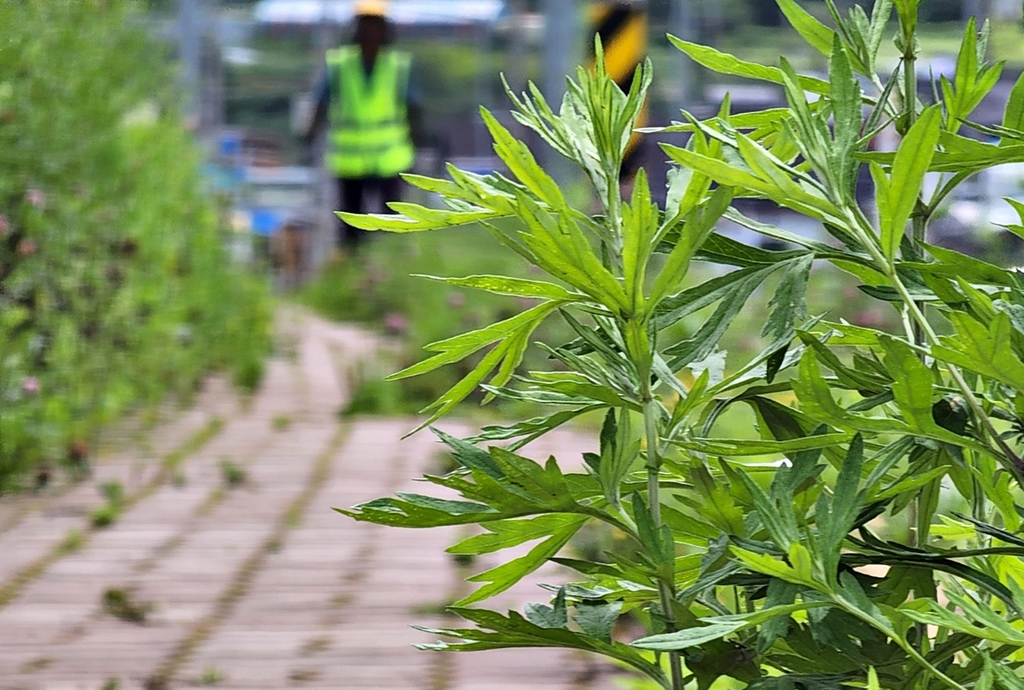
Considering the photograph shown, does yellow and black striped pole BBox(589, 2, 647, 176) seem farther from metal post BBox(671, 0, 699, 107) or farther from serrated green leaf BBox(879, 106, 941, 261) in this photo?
serrated green leaf BBox(879, 106, 941, 261)

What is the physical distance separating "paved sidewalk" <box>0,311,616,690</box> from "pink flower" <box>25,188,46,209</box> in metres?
0.87

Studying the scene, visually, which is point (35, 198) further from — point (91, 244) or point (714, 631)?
point (714, 631)

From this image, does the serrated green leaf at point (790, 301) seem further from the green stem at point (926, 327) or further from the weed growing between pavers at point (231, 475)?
the weed growing between pavers at point (231, 475)

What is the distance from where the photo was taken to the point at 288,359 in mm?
7180

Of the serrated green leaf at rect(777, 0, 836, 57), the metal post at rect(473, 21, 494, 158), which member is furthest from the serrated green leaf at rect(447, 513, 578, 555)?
the metal post at rect(473, 21, 494, 158)

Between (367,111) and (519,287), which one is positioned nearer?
(519,287)

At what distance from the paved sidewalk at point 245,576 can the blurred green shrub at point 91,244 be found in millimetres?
265

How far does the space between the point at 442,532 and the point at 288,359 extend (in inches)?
125

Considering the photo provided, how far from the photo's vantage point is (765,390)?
0.99 metres

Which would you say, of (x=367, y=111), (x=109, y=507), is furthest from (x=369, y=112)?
(x=109, y=507)

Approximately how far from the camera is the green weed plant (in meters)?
0.84

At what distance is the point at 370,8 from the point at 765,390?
35.0 ft

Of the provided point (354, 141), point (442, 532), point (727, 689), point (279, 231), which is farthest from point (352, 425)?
point (279, 231)

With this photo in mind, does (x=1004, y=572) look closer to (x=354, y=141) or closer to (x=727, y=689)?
(x=727, y=689)
